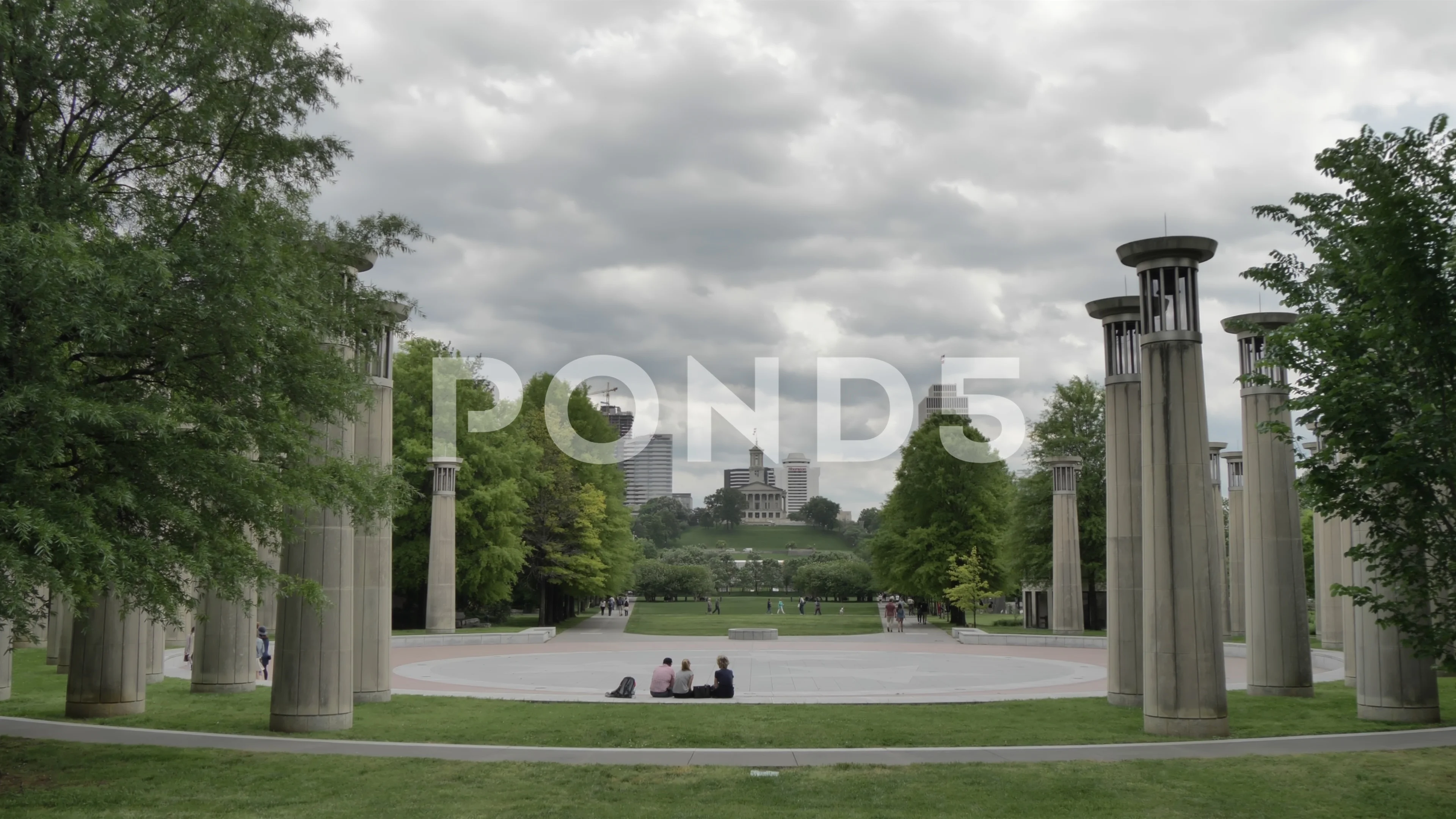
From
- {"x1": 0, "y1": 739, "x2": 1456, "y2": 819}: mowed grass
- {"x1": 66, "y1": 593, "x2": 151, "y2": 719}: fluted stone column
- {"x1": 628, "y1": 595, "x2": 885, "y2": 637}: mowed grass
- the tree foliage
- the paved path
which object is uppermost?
the tree foliage

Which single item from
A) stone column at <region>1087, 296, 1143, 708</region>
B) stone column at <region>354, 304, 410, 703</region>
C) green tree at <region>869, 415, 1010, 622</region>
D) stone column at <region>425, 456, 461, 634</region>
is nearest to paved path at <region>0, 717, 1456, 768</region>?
stone column at <region>1087, 296, 1143, 708</region>

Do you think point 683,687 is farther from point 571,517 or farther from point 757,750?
point 571,517

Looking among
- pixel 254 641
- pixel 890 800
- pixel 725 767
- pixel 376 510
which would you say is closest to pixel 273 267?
pixel 376 510

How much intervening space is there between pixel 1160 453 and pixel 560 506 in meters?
40.9

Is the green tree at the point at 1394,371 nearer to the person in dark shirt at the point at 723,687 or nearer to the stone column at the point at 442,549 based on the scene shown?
the person in dark shirt at the point at 723,687

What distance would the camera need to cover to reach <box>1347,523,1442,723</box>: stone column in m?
18.6

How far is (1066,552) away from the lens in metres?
47.3

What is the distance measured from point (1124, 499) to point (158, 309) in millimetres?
16530

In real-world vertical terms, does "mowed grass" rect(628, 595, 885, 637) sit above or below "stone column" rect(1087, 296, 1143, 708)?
below

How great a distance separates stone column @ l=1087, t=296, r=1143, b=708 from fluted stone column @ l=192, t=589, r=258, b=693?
17.4 meters

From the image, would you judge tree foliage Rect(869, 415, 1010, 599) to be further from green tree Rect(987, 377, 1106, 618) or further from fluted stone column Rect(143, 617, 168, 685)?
fluted stone column Rect(143, 617, 168, 685)

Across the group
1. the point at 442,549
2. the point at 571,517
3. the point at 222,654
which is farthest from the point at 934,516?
the point at 222,654

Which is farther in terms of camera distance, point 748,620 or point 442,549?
point 748,620

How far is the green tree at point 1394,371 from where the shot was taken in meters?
11.6
